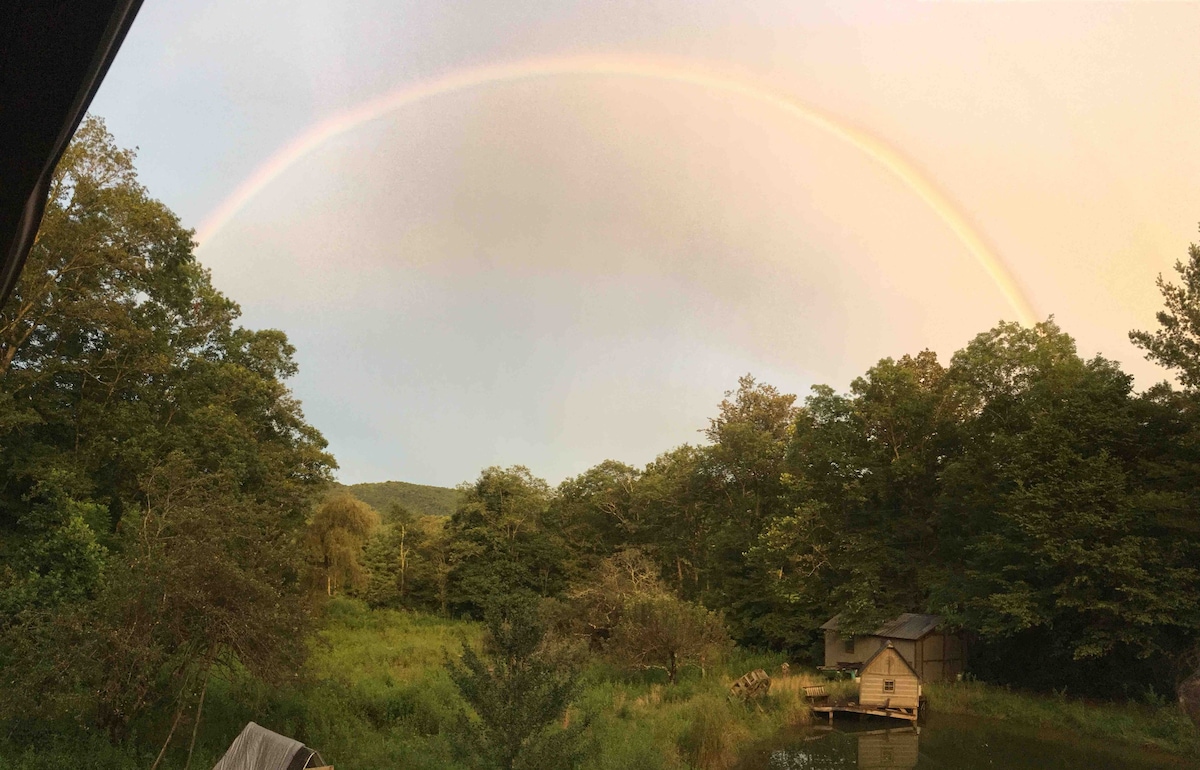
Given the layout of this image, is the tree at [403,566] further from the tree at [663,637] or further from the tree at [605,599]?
the tree at [663,637]

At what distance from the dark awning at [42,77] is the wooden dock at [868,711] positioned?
2391 cm

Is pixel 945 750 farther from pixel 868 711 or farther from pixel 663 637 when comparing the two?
pixel 663 637

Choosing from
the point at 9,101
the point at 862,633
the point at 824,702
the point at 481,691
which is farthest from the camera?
the point at 862,633

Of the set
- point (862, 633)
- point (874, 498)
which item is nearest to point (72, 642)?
point (862, 633)

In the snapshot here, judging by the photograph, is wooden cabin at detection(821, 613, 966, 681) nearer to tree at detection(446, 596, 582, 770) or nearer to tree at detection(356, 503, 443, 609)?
tree at detection(446, 596, 582, 770)

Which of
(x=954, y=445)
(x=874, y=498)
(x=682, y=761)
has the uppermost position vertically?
(x=954, y=445)

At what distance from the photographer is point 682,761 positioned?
1546 cm

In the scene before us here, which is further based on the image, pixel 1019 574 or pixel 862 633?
pixel 862 633

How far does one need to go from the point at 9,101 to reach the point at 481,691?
892 cm

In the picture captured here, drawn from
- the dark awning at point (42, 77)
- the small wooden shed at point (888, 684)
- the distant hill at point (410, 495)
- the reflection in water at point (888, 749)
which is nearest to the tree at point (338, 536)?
the small wooden shed at point (888, 684)

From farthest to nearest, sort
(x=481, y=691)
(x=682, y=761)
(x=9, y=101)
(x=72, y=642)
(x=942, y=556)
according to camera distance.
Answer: (x=942, y=556) → (x=682, y=761) → (x=72, y=642) → (x=481, y=691) → (x=9, y=101)

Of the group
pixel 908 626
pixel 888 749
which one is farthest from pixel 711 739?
pixel 908 626

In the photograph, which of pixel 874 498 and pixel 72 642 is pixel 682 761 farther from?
pixel 874 498

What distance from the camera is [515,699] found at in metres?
8.75
